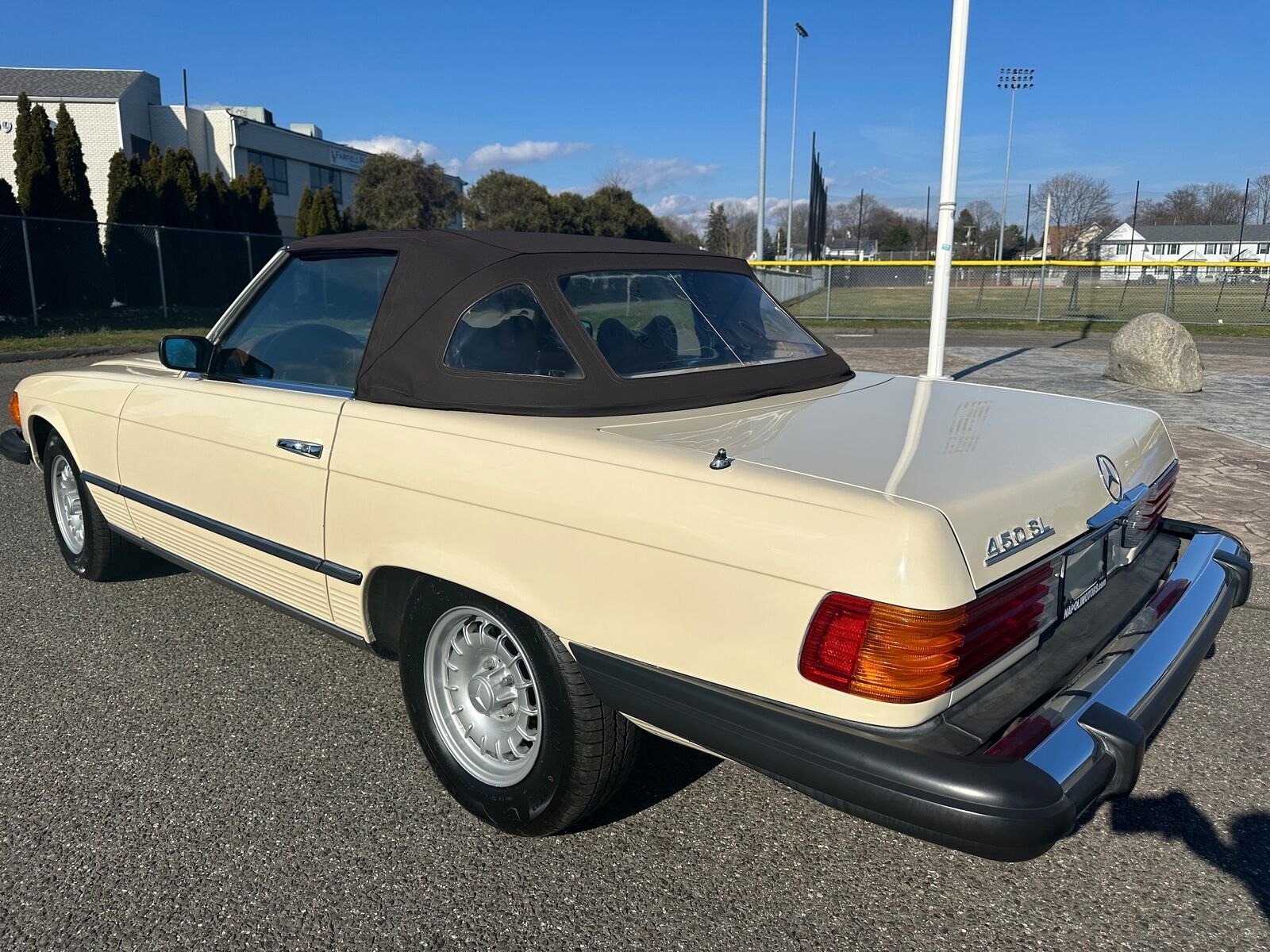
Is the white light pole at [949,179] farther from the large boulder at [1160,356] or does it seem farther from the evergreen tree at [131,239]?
the evergreen tree at [131,239]

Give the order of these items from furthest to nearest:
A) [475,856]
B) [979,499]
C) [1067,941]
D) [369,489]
Answer: 1. [369,489]
2. [475,856]
3. [1067,941]
4. [979,499]

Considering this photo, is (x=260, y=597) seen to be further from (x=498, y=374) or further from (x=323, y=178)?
(x=323, y=178)

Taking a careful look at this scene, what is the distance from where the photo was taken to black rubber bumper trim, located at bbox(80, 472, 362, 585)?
9.45 feet

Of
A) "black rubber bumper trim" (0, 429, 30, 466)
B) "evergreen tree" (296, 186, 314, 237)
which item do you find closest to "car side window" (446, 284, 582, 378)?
"black rubber bumper trim" (0, 429, 30, 466)

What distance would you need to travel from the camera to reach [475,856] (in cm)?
253

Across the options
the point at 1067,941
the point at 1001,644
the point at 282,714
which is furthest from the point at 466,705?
the point at 1067,941

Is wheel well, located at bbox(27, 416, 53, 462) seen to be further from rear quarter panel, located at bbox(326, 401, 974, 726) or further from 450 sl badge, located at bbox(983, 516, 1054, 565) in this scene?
450 sl badge, located at bbox(983, 516, 1054, 565)

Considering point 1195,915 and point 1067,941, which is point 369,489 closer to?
point 1067,941

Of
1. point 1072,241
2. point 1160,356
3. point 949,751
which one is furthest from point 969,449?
point 1072,241

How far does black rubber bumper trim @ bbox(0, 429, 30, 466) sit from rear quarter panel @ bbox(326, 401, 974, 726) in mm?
3175

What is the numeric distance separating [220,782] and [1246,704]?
139 inches

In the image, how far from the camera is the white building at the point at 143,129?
1403 inches

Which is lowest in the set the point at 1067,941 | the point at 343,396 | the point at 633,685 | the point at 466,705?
the point at 1067,941

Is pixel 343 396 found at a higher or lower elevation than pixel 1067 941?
higher
